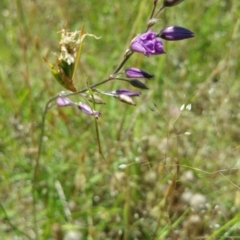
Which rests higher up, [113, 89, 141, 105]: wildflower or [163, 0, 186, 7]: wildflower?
[163, 0, 186, 7]: wildflower

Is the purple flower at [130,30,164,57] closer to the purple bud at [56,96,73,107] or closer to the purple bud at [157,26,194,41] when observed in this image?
the purple bud at [157,26,194,41]

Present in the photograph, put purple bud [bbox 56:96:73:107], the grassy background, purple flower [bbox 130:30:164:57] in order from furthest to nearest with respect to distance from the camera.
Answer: the grassy background → purple bud [bbox 56:96:73:107] → purple flower [bbox 130:30:164:57]

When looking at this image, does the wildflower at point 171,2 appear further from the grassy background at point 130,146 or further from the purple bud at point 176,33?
the grassy background at point 130,146

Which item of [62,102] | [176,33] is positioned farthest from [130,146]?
[176,33]

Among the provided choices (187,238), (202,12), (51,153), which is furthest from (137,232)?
(202,12)

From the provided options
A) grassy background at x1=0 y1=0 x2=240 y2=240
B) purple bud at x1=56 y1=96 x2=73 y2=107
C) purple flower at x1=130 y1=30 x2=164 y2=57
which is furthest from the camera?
grassy background at x1=0 y1=0 x2=240 y2=240

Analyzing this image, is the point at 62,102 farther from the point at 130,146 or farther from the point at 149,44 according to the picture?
the point at 130,146

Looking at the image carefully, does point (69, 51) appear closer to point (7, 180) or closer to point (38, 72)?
point (7, 180)

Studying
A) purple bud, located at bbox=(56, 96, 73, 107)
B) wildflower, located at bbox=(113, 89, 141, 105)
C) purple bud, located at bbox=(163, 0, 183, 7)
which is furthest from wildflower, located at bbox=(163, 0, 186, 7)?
purple bud, located at bbox=(56, 96, 73, 107)
